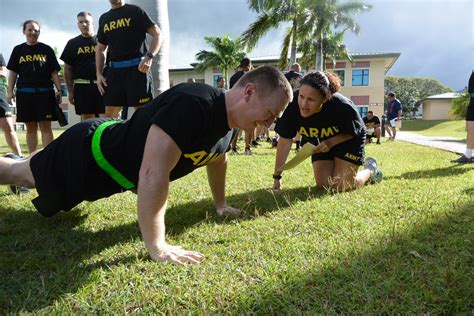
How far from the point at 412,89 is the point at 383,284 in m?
87.3

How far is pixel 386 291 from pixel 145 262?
4.07 ft

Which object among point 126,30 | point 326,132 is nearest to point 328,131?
point 326,132

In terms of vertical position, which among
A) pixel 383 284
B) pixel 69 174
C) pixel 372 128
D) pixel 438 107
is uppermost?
pixel 69 174

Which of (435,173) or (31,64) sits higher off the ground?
(31,64)

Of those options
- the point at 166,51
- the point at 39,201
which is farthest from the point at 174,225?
the point at 166,51

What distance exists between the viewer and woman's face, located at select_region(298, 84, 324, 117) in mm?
3436

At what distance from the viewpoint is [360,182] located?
407 cm

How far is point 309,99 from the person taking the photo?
11.4 ft

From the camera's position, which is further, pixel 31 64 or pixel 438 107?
pixel 438 107

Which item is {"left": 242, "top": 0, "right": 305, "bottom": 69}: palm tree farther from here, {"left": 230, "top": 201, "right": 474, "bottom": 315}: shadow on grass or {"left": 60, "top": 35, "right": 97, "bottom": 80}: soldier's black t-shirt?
{"left": 230, "top": 201, "right": 474, "bottom": 315}: shadow on grass

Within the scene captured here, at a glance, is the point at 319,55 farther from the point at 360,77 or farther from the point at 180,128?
the point at 180,128

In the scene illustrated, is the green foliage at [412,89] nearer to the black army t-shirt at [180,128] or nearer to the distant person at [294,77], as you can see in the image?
the distant person at [294,77]

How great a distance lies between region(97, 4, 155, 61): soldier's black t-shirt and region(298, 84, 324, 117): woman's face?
7.37 feet

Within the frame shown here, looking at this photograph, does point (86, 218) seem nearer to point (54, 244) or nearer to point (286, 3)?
point (54, 244)
